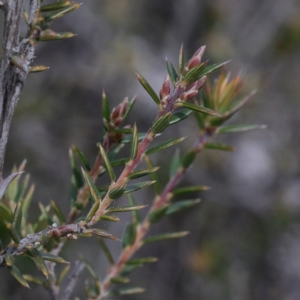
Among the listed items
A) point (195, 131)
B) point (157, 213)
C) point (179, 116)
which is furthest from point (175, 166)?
point (195, 131)

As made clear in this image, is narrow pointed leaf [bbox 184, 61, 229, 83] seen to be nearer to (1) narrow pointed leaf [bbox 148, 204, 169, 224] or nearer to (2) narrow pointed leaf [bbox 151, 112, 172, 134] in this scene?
(2) narrow pointed leaf [bbox 151, 112, 172, 134]

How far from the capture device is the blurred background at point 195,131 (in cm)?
214

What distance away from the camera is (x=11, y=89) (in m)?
0.40

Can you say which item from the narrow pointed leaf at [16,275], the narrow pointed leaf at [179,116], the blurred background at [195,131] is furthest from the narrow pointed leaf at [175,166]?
the blurred background at [195,131]

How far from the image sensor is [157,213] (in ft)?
2.18

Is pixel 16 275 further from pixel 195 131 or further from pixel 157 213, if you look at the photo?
pixel 195 131

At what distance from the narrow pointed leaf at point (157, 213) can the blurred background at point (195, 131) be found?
139cm

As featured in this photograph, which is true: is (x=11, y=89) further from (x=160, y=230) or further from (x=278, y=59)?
(x=278, y=59)

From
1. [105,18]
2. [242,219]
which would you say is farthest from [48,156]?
[242,219]

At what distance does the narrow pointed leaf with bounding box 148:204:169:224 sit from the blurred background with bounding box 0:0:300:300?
1.39 meters

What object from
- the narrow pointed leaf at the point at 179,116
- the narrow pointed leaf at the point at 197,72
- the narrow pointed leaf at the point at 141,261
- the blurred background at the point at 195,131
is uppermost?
the narrow pointed leaf at the point at 197,72

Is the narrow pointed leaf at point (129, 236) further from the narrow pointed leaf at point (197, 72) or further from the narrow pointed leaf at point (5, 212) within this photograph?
the narrow pointed leaf at point (197, 72)

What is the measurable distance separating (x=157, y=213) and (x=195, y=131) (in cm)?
184

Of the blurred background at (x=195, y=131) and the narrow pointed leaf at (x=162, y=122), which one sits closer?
the narrow pointed leaf at (x=162, y=122)
